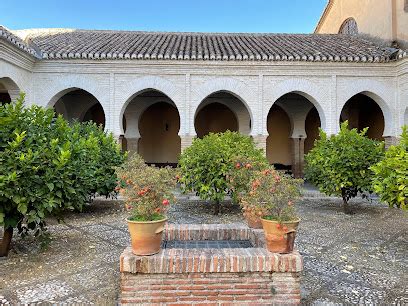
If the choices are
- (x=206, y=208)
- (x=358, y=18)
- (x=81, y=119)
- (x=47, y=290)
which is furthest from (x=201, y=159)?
(x=358, y=18)

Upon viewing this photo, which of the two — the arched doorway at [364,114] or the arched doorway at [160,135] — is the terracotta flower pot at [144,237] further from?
the arched doorway at [364,114]

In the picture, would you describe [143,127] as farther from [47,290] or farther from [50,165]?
[47,290]

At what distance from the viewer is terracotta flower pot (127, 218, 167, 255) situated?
334 centimetres

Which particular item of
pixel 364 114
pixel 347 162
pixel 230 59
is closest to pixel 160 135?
pixel 230 59

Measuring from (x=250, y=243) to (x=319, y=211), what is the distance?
203 inches

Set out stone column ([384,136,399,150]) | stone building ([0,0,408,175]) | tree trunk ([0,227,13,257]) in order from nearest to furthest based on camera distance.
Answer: tree trunk ([0,227,13,257])
stone building ([0,0,408,175])
stone column ([384,136,399,150])

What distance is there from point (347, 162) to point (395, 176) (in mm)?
2759

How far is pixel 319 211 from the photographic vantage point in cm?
873

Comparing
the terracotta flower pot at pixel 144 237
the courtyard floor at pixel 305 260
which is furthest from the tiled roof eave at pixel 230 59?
the terracotta flower pot at pixel 144 237

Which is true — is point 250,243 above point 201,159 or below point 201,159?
below

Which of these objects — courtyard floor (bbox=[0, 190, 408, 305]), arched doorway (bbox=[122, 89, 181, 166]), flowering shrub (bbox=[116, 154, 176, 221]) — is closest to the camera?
flowering shrub (bbox=[116, 154, 176, 221])

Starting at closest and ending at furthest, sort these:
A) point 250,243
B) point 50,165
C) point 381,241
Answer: point 250,243, point 50,165, point 381,241

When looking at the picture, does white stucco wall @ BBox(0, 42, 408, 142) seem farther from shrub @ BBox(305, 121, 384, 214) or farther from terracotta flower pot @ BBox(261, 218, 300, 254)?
terracotta flower pot @ BBox(261, 218, 300, 254)

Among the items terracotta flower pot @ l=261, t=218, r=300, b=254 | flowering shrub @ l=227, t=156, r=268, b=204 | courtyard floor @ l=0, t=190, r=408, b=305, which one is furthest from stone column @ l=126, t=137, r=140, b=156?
terracotta flower pot @ l=261, t=218, r=300, b=254
